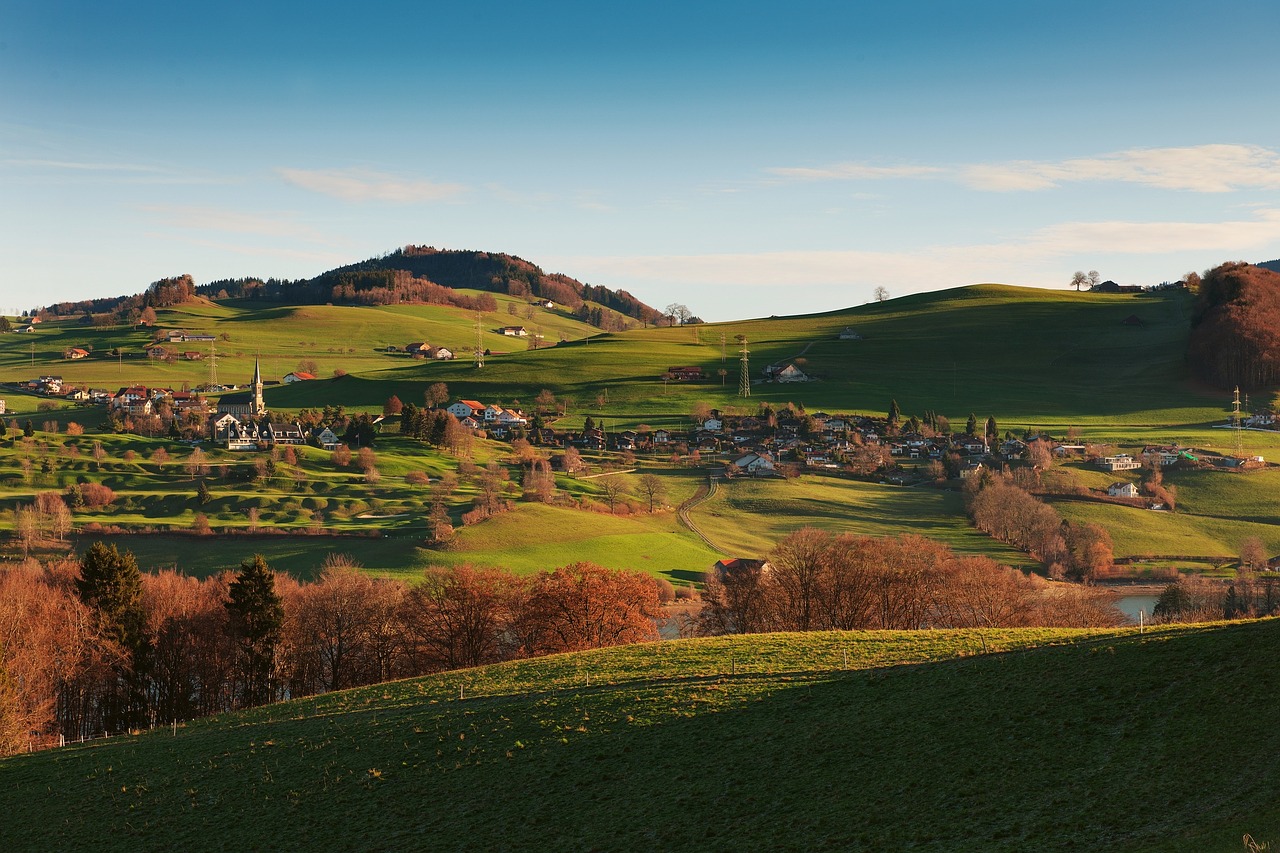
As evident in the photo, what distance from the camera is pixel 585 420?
6078 inches

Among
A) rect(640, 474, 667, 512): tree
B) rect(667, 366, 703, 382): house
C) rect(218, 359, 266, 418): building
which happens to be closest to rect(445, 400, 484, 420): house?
rect(218, 359, 266, 418): building

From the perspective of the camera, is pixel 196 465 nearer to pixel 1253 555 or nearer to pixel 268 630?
pixel 268 630

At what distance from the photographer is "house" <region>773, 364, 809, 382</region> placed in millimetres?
184625

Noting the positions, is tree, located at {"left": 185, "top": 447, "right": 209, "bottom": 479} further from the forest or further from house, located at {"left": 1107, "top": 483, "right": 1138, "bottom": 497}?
the forest

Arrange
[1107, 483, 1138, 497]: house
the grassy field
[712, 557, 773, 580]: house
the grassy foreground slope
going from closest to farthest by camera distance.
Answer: the grassy foreground slope → [712, 557, 773, 580]: house → the grassy field → [1107, 483, 1138, 497]: house

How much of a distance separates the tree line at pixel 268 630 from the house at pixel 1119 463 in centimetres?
7588

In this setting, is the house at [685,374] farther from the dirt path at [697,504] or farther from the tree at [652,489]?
the tree at [652,489]

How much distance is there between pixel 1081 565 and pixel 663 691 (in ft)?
234

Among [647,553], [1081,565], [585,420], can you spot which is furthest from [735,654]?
[585,420]

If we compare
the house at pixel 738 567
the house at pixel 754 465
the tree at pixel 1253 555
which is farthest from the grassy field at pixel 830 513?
the tree at pixel 1253 555

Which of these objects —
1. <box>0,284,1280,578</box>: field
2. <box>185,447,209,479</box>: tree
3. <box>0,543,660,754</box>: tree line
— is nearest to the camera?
<box>0,543,660,754</box>: tree line

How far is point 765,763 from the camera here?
23578 mm

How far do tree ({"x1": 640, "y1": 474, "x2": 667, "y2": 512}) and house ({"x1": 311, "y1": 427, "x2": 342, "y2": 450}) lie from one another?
142ft

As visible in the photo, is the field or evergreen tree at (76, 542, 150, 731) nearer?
evergreen tree at (76, 542, 150, 731)
